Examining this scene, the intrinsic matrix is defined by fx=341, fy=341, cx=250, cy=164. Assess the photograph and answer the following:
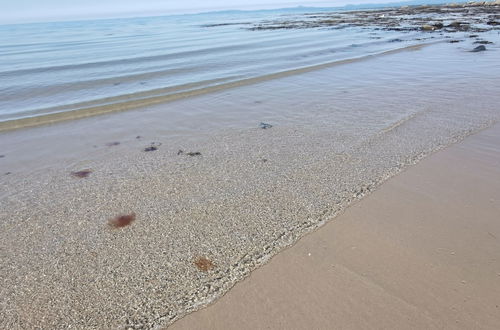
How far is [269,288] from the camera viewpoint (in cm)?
262

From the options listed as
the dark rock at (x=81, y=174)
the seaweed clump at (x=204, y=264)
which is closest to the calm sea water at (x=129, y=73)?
the dark rock at (x=81, y=174)

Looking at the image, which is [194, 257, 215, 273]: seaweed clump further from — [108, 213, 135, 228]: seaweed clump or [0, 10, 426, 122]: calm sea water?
[0, 10, 426, 122]: calm sea water

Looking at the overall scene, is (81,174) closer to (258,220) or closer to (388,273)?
(258,220)

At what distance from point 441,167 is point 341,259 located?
8.34ft

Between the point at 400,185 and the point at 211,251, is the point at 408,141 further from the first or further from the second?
the point at 211,251

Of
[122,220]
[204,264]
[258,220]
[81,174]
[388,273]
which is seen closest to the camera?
[388,273]

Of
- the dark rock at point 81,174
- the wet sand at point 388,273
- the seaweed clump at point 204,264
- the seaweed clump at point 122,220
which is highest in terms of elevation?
the dark rock at point 81,174

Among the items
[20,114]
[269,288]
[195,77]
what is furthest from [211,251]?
[195,77]

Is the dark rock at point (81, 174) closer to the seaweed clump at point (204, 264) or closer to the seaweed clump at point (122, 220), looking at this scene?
the seaweed clump at point (122, 220)

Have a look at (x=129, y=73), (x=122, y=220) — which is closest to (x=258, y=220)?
(x=122, y=220)

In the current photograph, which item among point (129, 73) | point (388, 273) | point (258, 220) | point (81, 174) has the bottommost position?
point (388, 273)

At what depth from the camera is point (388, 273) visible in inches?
108

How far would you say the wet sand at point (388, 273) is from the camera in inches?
92.8

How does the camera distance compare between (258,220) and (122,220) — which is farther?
(122,220)
